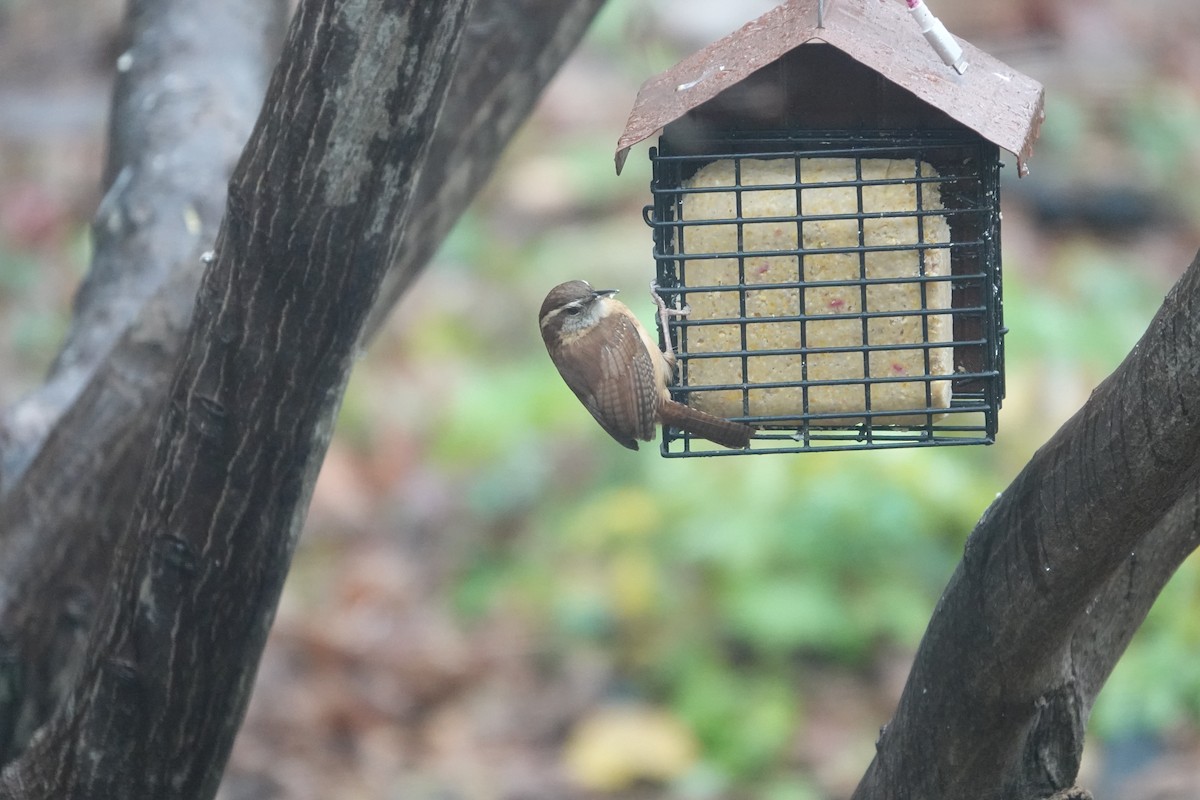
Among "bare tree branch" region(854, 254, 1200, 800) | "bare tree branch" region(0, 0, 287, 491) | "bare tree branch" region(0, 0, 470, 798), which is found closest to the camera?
"bare tree branch" region(854, 254, 1200, 800)

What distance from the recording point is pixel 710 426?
11.0 ft

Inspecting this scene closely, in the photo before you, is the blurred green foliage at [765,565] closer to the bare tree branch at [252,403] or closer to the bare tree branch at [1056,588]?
the bare tree branch at [1056,588]

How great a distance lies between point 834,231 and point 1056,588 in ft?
3.44

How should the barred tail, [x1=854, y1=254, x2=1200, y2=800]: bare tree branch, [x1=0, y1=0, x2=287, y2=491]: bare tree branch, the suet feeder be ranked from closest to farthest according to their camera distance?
[x1=854, y1=254, x2=1200, y2=800]: bare tree branch → the suet feeder → the barred tail → [x1=0, y1=0, x2=287, y2=491]: bare tree branch

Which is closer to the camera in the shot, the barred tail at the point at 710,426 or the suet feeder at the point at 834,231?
the suet feeder at the point at 834,231

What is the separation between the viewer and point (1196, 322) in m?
2.12

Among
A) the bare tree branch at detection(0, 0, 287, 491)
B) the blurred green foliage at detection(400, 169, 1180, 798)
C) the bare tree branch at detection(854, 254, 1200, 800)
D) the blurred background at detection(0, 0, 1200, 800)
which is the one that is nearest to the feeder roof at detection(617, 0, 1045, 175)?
the bare tree branch at detection(854, 254, 1200, 800)

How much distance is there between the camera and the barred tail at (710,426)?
3.29m

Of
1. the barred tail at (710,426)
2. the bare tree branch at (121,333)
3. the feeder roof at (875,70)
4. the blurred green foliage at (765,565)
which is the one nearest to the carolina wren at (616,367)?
the barred tail at (710,426)

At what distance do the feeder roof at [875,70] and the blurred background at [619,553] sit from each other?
1952 mm

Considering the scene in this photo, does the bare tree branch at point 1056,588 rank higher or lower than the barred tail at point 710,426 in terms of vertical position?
lower

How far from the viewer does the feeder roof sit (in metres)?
2.70

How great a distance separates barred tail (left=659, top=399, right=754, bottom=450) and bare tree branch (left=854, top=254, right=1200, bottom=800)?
76 cm

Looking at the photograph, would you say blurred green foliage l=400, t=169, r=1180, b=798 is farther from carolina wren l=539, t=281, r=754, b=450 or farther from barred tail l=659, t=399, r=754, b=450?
barred tail l=659, t=399, r=754, b=450
